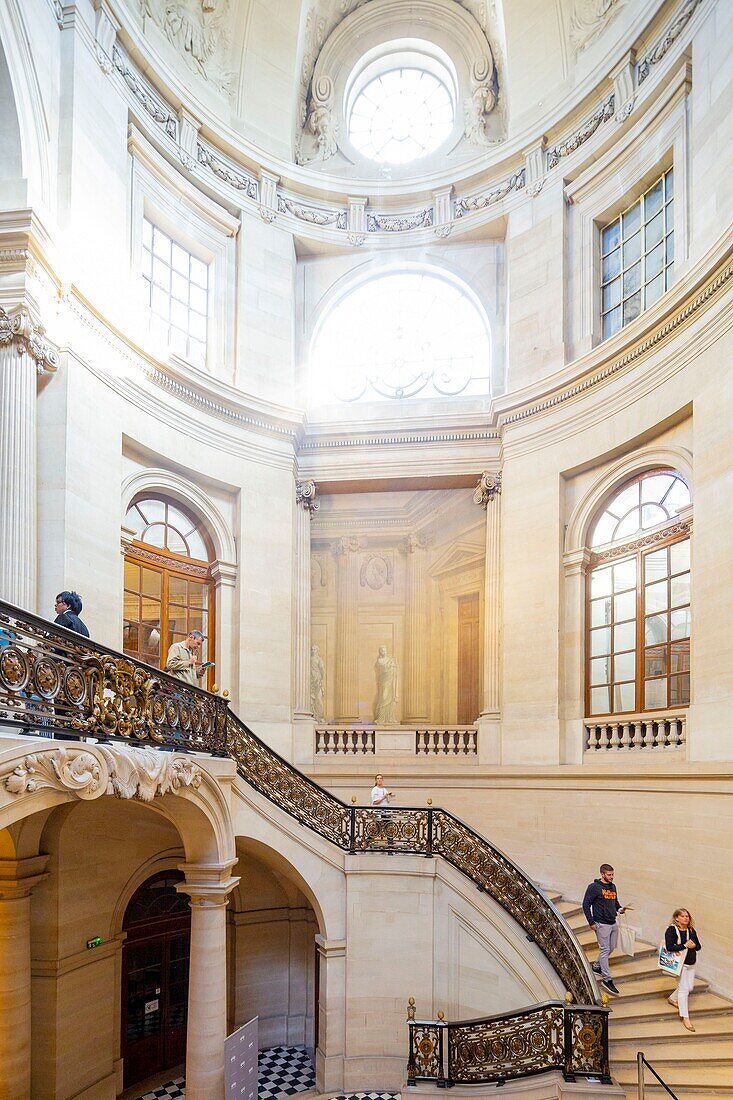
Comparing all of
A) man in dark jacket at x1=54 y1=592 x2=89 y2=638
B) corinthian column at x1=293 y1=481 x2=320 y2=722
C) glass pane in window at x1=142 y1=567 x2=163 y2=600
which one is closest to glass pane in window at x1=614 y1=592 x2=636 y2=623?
corinthian column at x1=293 y1=481 x2=320 y2=722

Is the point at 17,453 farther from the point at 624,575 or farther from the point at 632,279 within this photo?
the point at 632,279

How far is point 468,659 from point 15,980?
867cm

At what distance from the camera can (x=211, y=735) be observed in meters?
→ 8.38

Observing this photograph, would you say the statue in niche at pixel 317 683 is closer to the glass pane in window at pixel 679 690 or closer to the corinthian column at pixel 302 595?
the corinthian column at pixel 302 595

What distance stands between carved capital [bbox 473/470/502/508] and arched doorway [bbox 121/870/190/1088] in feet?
24.4

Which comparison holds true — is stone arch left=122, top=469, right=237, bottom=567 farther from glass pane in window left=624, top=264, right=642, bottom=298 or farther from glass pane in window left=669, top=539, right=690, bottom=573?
glass pane in window left=624, top=264, right=642, bottom=298

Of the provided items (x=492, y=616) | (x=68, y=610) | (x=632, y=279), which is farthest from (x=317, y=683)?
(x=68, y=610)

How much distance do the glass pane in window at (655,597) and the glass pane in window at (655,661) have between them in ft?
1.66

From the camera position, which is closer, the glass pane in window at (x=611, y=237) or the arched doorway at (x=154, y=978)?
the arched doorway at (x=154, y=978)

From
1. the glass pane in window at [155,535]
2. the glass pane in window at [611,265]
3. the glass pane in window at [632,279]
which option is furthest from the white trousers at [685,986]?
the glass pane in window at [611,265]

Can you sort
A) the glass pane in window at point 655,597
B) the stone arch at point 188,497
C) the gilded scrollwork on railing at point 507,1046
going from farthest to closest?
1. the stone arch at point 188,497
2. the glass pane in window at point 655,597
3. the gilded scrollwork on railing at point 507,1046

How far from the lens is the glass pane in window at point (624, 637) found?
11.2 metres

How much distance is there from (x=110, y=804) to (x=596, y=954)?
5.87 meters

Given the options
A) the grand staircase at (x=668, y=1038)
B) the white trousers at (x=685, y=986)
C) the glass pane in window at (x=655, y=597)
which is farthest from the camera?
the glass pane in window at (x=655, y=597)
